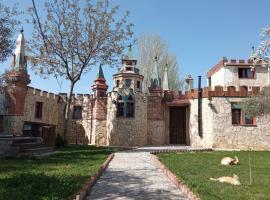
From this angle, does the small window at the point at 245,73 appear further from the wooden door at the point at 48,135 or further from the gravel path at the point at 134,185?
the gravel path at the point at 134,185

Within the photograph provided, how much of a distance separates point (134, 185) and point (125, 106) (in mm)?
17400

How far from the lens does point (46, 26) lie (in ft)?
74.3

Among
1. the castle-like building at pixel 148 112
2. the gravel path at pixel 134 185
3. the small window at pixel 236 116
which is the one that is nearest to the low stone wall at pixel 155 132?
the castle-like building at pixel 148 112

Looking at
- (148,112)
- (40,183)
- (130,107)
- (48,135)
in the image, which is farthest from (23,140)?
(148,112)

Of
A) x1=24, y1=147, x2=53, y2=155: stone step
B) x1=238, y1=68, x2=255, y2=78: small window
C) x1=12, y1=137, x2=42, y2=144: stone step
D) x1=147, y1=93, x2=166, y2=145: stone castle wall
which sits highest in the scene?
x1=238, y1=68, x2=255, y2=78: small window

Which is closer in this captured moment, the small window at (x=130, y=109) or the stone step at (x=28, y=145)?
the stone step at (x=28, y=145)

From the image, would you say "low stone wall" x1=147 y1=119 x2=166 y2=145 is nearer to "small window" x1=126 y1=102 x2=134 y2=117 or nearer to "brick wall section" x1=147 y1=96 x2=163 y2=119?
"brick wall section" x1=147 y1=96 x2=163 y2=119

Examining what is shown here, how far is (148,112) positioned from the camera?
2661 centimetres

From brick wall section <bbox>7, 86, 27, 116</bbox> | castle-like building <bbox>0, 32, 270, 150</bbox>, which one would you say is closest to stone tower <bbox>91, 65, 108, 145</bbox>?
castle-like building <bbox>0, 32, 270, 150</bbox>

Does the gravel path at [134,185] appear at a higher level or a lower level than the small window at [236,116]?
lower

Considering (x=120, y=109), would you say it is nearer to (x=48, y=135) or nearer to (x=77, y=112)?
(x=77, y=112)

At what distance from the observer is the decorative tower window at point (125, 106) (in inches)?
998

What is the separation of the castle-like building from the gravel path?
497 inches

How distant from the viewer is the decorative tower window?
2536 centimetres
